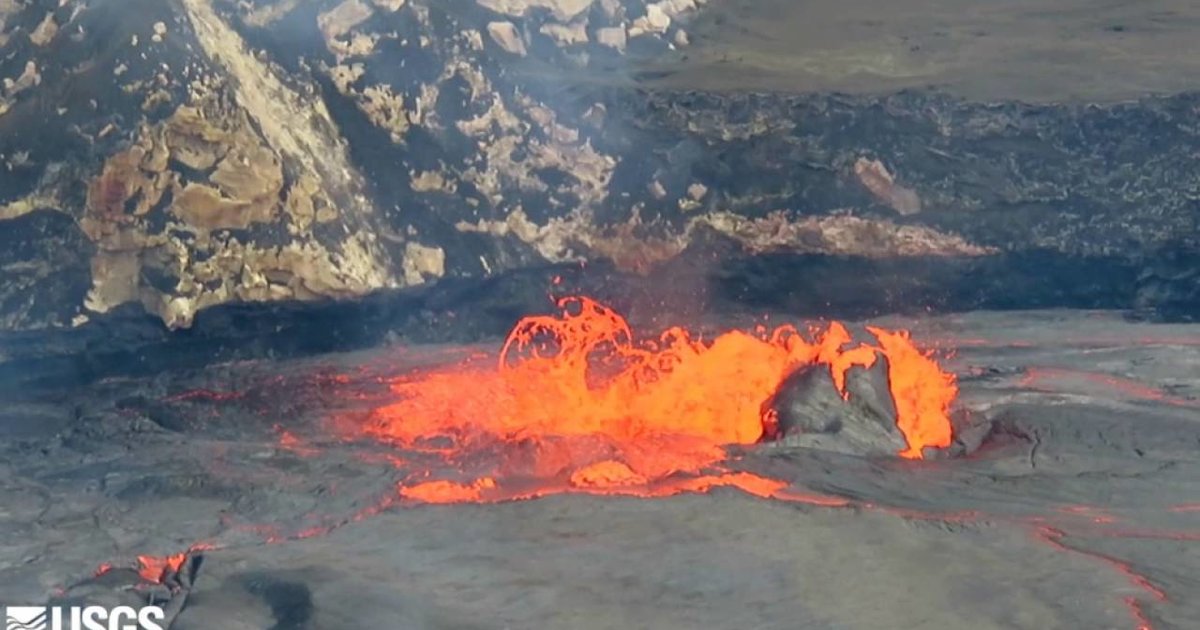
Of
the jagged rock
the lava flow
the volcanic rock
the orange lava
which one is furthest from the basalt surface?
the orange lava

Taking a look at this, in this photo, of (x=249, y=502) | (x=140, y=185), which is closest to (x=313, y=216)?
(x=140, y=185)

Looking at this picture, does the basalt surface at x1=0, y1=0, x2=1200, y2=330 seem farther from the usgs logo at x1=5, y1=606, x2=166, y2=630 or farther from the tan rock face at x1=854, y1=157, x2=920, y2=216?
the usgs logo at x1=5, y1=606, x2=166, y2=630

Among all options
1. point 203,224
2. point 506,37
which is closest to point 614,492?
point 203,224

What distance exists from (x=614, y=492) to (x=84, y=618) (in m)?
2.89

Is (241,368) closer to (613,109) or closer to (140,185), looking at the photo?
(140,185)

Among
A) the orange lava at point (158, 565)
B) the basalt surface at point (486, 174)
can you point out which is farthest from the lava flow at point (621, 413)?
the basalt surface at point (486, 174)

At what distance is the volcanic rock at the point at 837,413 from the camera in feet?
31.6

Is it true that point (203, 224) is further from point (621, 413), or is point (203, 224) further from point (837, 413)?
point (837, 413)

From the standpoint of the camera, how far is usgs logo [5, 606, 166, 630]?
6980 mm

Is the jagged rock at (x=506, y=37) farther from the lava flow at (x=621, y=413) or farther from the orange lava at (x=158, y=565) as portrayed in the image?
the orange lava at (x=158, y=565)

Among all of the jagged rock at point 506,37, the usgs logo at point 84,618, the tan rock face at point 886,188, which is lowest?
the usgs logo at point 84,618

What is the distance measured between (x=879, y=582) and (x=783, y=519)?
2.86ft

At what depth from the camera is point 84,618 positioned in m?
7.08

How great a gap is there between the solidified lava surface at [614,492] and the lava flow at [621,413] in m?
0.03
